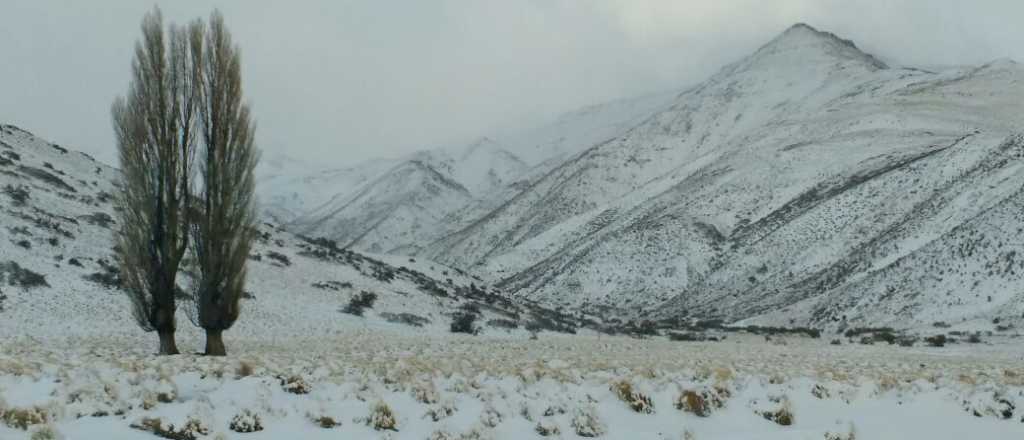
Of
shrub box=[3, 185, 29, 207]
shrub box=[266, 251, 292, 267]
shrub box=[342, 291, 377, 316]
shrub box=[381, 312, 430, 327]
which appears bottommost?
shrub box=[381, 312, 430, 327]

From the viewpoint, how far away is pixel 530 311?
57094 millimetres

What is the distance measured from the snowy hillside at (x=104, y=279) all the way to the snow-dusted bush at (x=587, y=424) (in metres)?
20.6

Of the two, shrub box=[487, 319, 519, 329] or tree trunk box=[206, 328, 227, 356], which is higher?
shrub box=[487, 319, 519, 329]

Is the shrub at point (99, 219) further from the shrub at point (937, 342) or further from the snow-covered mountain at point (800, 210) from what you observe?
the snow-covered mountain at point (800, 210)

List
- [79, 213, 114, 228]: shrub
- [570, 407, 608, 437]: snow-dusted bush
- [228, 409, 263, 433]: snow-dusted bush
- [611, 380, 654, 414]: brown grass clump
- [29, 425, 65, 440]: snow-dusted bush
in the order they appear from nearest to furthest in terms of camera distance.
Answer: [29, 425, 65, 440]: snow-dusted bush, [228, 409, 263, 433]: snow-dusted bush, [570, 407, 608, 437]: snow-dusted bush, [611, 380, 654, 414]: brown grass clump, [79, 213, 114, 228]: shrub

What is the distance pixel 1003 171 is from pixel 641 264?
39988 millimetres

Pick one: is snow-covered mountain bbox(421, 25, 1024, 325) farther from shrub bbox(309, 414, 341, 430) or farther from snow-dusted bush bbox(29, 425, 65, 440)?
snow-dusted bush bbox(29, 425, 65, 440)

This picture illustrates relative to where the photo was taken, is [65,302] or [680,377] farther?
[65,302]

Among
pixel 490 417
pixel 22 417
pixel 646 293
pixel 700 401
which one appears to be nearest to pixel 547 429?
pixel 490 417

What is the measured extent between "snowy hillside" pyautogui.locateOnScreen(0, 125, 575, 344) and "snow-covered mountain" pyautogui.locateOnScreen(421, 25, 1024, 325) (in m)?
26.4

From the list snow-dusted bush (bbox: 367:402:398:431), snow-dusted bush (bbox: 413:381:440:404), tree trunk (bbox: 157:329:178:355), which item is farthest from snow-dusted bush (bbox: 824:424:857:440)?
tree trunk (bbox: 157:329:178:355)

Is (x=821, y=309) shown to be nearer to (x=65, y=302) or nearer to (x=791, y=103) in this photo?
(x=65, y=302)

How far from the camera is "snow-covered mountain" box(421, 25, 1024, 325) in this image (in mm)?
56875

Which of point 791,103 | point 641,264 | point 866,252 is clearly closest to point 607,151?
point 791,103
